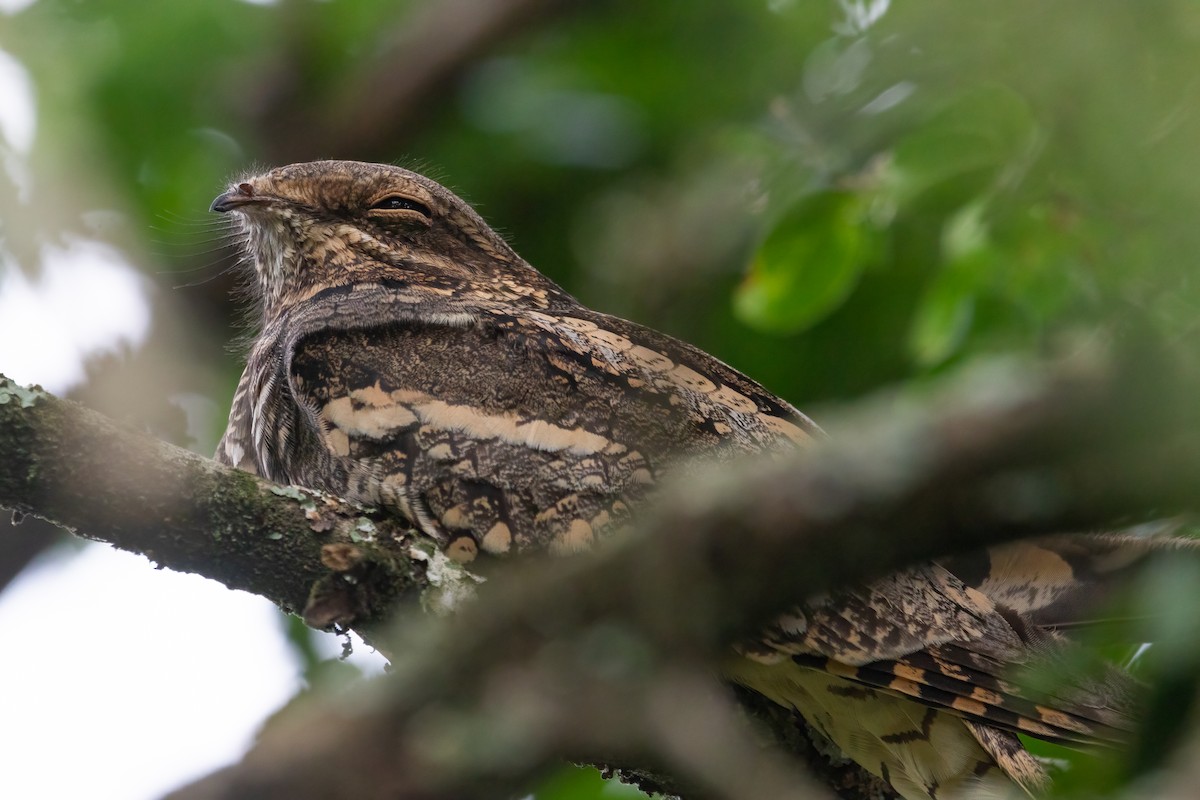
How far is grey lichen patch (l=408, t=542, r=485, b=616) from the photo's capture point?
2.86 meters

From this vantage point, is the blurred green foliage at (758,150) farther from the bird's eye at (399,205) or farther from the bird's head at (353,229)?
the bird's eye at (399,205)

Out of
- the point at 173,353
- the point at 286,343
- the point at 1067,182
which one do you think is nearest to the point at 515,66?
the point at 173,353

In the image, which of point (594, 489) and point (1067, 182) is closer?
point (1067, 182)

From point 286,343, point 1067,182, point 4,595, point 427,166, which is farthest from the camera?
point 427,166

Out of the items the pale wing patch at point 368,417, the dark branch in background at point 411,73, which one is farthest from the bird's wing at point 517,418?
the dark branch in background at point 411,73

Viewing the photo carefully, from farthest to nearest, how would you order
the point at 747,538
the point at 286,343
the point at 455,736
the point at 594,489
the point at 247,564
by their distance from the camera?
1. the point at 286,343
2. the point at 594,489
3. the point at 247,564
4. the point at 747,538
5. the point at 455,736

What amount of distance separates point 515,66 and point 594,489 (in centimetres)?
300

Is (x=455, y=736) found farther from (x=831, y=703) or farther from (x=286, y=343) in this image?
(x=286, y=343)

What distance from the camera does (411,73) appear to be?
5.52 m

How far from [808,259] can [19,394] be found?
1.97m

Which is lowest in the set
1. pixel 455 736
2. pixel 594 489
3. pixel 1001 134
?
pixel 455 736

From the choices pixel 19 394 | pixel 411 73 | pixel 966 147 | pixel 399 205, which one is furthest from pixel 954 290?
pixel 411 73

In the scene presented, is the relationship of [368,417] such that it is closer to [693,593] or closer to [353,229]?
[353,229]

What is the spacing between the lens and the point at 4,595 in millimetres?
4281
